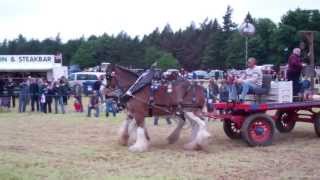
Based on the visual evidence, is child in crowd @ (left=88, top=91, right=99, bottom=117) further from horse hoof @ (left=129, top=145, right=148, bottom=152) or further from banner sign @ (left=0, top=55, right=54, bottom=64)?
banner sign @ (left=0, top=55, right=54, bottom=64)

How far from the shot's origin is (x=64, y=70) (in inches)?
1687

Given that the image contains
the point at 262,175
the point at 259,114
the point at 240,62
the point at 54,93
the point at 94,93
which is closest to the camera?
the point at 262,175

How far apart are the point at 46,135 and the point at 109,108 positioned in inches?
305

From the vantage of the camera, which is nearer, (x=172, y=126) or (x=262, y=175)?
(x=262, y=175)

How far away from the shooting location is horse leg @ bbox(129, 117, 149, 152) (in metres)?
12.1

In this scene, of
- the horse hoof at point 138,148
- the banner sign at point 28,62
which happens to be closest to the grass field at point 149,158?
the horse hoof at point 138,148

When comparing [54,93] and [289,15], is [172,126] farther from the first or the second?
[289,15]

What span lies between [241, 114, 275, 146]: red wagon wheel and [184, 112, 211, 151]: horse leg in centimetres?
90

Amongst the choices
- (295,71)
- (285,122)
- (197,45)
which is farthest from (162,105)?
(197,45)

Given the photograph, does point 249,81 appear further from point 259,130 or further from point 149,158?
point 149,158

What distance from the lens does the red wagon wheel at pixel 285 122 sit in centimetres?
1541

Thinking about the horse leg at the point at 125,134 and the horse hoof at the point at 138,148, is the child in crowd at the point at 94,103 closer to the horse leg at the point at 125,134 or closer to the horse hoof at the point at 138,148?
the horse leg at the point at 125,134

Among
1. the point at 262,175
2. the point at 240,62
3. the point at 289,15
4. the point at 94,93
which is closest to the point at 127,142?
the point at 262,175

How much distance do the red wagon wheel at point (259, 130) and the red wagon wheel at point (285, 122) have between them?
2.52m
